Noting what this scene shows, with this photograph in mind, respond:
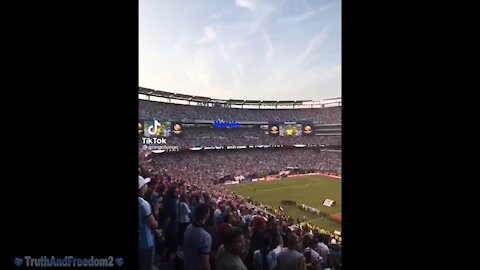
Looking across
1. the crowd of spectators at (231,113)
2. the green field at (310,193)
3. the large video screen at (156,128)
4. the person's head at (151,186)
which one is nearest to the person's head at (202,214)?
Answer: the person's head at (151,186)

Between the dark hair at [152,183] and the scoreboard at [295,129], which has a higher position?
the scoreboard at [295,129]

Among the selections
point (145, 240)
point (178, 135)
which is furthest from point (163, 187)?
point (178, 135)

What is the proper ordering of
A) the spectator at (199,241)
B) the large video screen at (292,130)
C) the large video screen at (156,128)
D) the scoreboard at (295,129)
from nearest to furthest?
the spectator at (199,241) → the large video screen at (156,128) → the scoreboard at (295,129) → the large video screen at (292,130)

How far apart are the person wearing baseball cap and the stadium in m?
0.09

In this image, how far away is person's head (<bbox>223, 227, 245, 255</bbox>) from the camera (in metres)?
1.88

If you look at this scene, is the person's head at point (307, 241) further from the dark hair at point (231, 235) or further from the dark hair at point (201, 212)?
the dark hair at point (201, 212)

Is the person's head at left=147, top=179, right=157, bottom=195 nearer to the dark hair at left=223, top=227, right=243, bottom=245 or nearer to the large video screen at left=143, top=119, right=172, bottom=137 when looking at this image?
the large video screen at left=143, top=119, right=172, bottom=137

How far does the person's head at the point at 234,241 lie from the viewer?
1.88 m

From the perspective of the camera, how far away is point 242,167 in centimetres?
412

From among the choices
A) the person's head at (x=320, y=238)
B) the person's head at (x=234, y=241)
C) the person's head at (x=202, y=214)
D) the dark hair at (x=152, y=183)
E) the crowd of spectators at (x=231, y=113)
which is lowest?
the person's head at (x=320, y=238)

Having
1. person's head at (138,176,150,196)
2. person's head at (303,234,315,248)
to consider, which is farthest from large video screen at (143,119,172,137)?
person's head at (303,234,315,248)

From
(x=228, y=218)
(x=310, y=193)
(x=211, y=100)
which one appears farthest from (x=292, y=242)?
(x=211, y=100)
